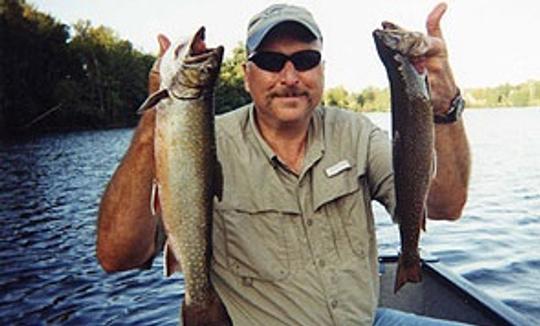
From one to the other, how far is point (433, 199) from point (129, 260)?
152cm

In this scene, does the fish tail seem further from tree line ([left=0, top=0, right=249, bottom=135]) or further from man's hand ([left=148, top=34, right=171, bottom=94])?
tree line ([left=0, top=0, right=249, bottom=135])

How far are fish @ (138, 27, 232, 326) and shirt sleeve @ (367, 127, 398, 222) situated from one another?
114 cm

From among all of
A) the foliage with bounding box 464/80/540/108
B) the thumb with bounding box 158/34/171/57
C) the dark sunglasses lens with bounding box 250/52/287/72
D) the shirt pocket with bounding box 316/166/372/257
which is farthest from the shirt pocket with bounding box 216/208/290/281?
the foliage with bounding box 464/80/540/108

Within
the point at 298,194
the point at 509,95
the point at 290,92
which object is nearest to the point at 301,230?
the point at 298,194

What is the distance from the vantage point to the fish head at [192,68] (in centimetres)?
220

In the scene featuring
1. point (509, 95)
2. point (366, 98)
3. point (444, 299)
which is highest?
point (366, 98)

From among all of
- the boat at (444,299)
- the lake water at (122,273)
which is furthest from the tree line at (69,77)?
the boat at (444,299)

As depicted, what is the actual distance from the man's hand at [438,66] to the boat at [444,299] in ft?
5.50

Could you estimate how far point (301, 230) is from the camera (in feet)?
9.92

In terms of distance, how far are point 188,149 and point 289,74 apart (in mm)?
965

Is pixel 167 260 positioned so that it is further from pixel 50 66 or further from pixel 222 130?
pixel 50 66

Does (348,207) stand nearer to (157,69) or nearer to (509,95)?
(157,69)

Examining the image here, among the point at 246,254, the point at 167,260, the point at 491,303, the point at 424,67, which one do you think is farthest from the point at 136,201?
the point at 491,303

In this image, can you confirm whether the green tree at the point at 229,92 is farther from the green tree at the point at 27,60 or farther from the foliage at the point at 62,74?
the green tree at the point at 27,60
